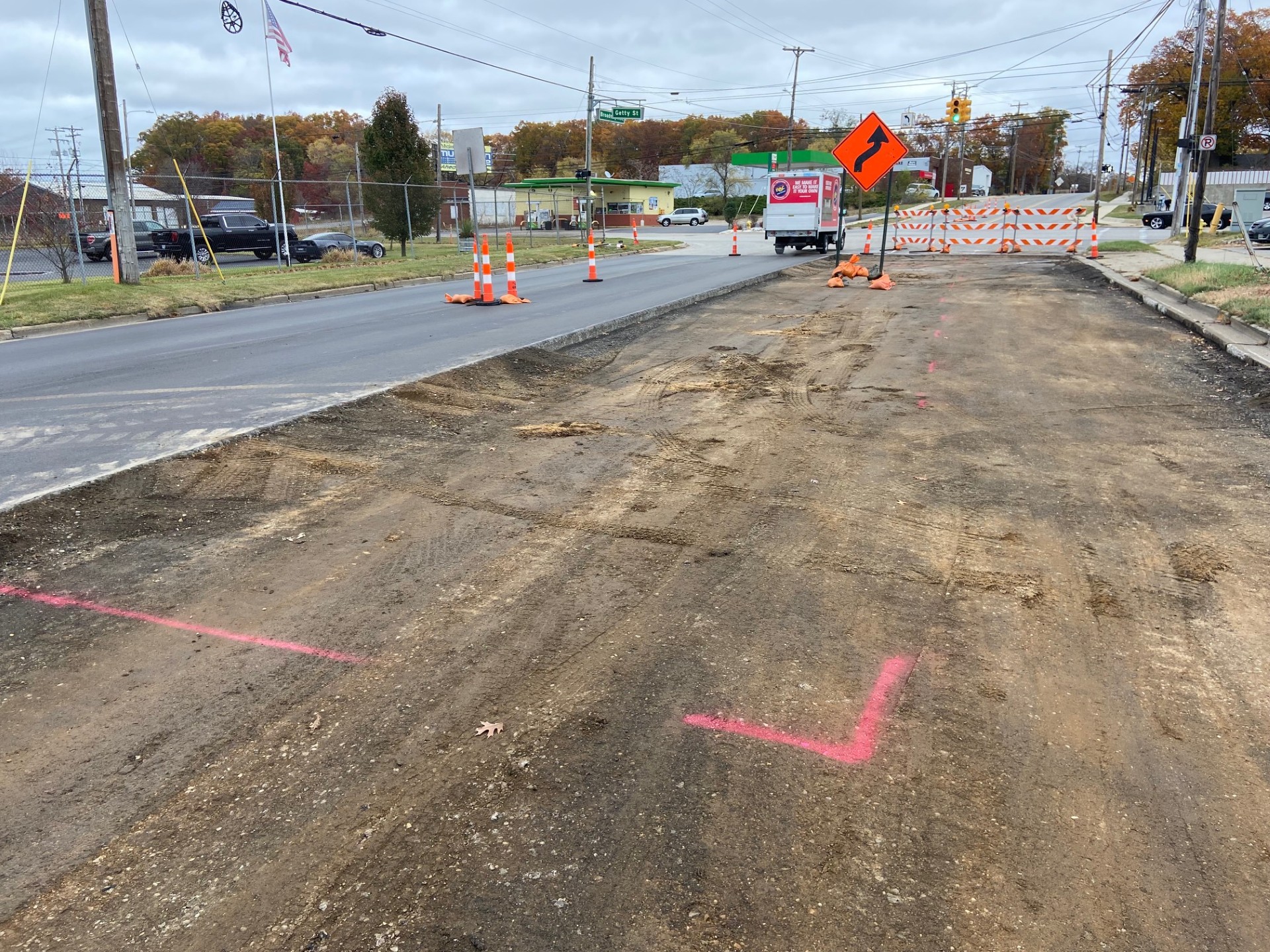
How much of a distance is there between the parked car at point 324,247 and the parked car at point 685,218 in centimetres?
4260

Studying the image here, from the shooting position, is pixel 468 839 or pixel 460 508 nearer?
pixel 468 839

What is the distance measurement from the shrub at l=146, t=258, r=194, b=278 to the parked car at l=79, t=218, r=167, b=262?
5.18m

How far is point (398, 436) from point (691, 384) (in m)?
3.44

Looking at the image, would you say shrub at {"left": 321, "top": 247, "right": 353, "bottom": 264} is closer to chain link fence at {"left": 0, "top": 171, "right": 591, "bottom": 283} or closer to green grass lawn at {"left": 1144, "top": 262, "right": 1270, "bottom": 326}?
chain link fence at {"left": 0, "top": 171, "right": 591, "bottom": 283}

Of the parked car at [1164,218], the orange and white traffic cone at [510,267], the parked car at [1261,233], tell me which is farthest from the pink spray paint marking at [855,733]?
the parked car at [1164,218]

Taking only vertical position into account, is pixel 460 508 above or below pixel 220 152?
below

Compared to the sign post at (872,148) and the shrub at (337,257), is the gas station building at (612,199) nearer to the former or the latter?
the shrub at (337,257)

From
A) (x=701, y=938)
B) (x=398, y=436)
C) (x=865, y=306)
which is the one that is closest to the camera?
(x=701, y=938)

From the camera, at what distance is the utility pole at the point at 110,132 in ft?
61.7

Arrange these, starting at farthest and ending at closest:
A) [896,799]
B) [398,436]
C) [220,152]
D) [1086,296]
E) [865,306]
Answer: [220,152]
[1086,296]
[865,306]
[398,436]
[896,799]

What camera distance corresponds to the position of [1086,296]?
1795 cm

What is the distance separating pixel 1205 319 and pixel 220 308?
682 inches

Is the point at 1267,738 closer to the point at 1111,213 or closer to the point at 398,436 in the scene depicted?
the point at 398,436

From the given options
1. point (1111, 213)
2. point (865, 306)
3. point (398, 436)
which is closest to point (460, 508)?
point (398, 436)
